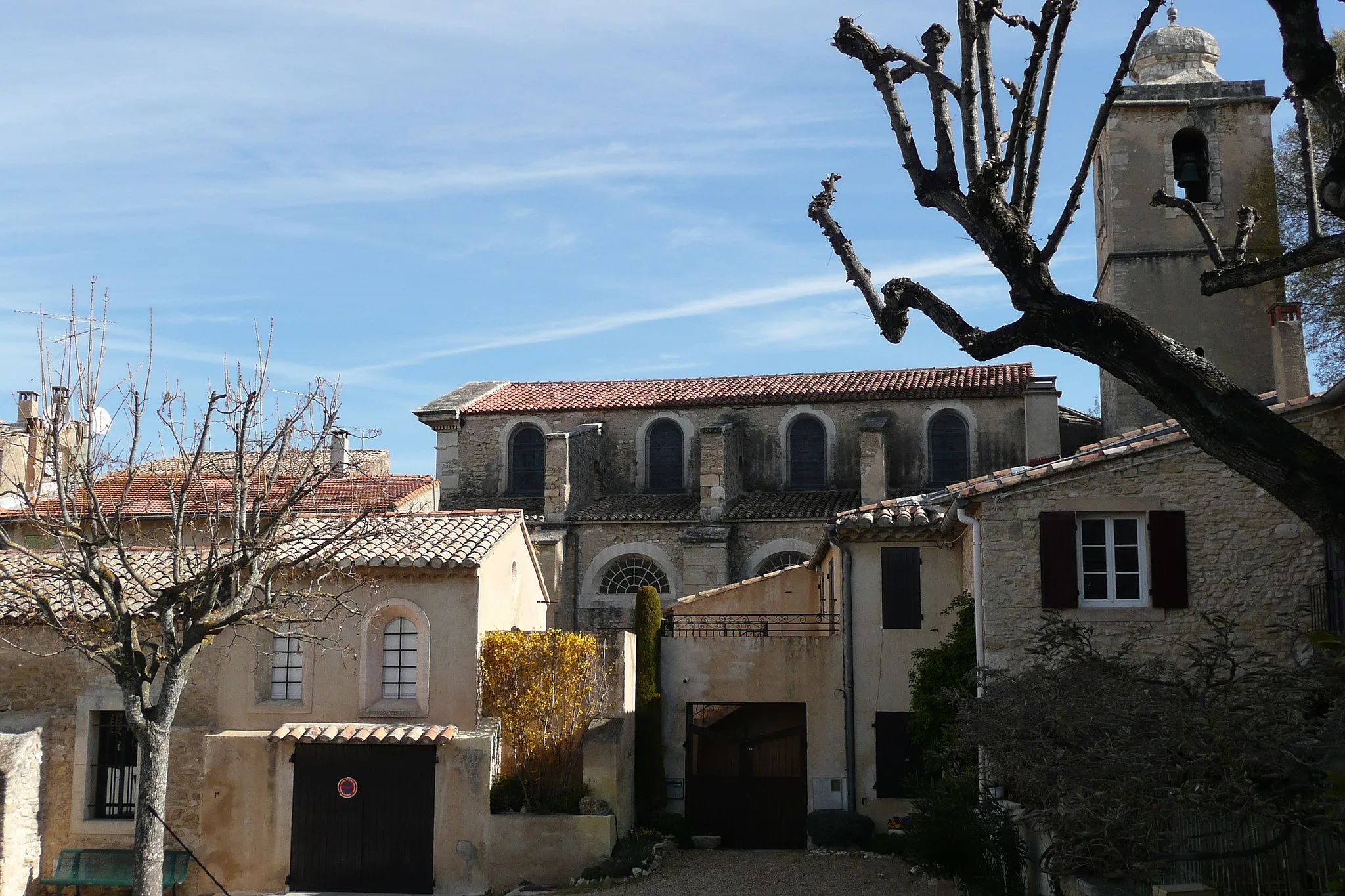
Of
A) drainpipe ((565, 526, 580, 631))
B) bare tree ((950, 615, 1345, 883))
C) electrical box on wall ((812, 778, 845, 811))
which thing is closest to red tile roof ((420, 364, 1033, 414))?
drainpipe ((565, 526, 580, 631))

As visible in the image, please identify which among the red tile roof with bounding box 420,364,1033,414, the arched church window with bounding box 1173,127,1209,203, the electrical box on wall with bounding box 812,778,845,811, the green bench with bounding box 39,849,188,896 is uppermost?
the arched church window with bounding box 1173,127,1209,203

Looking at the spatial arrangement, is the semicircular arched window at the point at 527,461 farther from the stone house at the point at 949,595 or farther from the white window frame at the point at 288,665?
the white window frame at the point at 288,665

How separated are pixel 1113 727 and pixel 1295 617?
560 cm

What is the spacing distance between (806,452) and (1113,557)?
16.7m

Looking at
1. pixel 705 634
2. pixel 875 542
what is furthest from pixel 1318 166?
pixel 705 634

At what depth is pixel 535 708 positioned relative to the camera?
1877cm

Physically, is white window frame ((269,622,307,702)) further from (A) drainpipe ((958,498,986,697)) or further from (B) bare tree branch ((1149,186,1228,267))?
(B) bare tree branch ((1149,186,1228,267))

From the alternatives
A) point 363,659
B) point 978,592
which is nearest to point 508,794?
point 363,659

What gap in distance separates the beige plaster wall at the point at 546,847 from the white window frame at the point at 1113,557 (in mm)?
7444

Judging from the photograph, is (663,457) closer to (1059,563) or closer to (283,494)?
(283,494)

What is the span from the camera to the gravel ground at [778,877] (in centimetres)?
1612

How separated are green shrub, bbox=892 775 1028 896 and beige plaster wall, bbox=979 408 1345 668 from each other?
2.00 m

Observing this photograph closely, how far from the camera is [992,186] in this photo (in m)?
8.78

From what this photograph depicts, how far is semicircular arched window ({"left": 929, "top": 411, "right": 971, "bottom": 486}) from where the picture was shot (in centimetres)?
3045
